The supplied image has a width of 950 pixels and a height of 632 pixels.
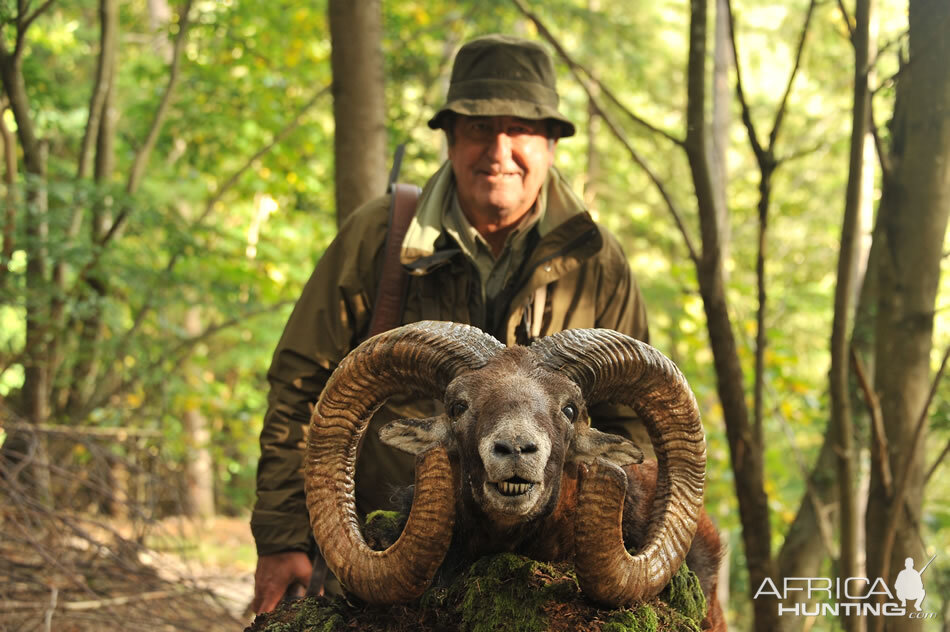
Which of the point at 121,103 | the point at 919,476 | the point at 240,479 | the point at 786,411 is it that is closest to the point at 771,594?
the point at 919,476

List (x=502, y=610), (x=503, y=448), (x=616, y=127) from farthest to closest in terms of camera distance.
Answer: (x=616, y=127), (x=502, y=610), (x=503, y=448)

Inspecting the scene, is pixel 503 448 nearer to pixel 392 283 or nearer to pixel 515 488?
pixel 515 488

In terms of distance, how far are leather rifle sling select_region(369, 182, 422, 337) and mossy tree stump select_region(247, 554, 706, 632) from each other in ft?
4.82

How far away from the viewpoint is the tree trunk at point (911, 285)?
475cm

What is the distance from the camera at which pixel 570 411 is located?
11.4ft

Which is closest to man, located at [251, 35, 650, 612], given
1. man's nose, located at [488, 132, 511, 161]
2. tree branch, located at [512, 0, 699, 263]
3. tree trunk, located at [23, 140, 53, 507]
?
man's nose, located at [488, 132, 511, 161]

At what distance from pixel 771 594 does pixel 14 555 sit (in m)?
6.14

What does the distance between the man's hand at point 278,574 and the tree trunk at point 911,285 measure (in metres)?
3.25

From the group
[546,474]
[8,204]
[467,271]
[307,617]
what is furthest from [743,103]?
[8,204]

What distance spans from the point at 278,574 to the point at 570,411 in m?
1.81

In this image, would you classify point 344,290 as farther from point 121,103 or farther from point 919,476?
point 121,103

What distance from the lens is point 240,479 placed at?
21.0 metres

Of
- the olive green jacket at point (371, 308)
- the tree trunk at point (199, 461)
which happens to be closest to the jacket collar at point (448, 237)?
the olive green jacket at point (371, 308)

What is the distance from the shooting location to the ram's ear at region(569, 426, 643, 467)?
3.55 metres
